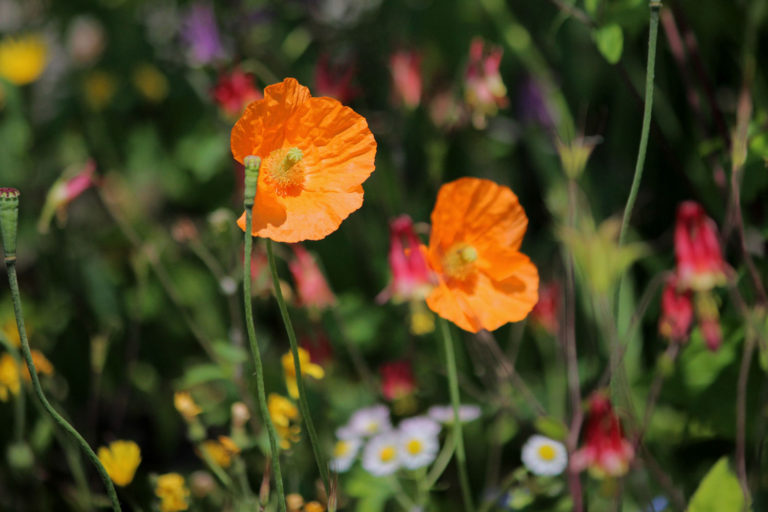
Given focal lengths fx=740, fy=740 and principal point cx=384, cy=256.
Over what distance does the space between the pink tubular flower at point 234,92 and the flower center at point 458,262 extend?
590 millimetres

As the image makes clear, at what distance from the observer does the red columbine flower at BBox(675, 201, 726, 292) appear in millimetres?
942

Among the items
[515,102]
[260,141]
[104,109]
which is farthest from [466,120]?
[104,109]

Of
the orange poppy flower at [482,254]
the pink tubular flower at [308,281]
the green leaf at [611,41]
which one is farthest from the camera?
the pink tubular flower at [308,281]

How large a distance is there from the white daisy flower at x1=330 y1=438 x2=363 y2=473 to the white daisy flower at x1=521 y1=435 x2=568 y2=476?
27 centimetres

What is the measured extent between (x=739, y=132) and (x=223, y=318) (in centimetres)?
110

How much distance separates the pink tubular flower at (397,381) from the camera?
4.17ft

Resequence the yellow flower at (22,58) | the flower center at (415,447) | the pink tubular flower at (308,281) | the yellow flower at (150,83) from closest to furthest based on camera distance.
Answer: the flower center at (415,447) < the pink tubular flower at (308,281) < the yellow flower at (22,58) < the yellow flower at (150,83)

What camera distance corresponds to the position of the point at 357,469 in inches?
49.6

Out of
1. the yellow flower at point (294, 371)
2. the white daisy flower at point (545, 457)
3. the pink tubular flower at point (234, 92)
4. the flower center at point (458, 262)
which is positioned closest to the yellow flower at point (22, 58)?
the pink tubular flower at point (234, 92)

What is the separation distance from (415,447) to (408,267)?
0.32 meters

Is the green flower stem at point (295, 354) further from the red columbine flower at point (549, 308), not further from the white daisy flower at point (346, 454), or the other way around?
the red columbine flower at point (549, 308)

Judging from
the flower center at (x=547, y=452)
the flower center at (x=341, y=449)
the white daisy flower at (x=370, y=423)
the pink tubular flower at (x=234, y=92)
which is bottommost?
the flower center at (x=341, y=449)

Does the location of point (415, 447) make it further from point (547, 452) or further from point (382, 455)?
point (547, 452)

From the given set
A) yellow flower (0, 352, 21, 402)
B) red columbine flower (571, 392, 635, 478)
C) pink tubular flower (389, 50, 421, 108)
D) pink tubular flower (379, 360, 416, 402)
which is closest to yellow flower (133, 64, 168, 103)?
pink tubular flower (389, 50, 421, 108)
